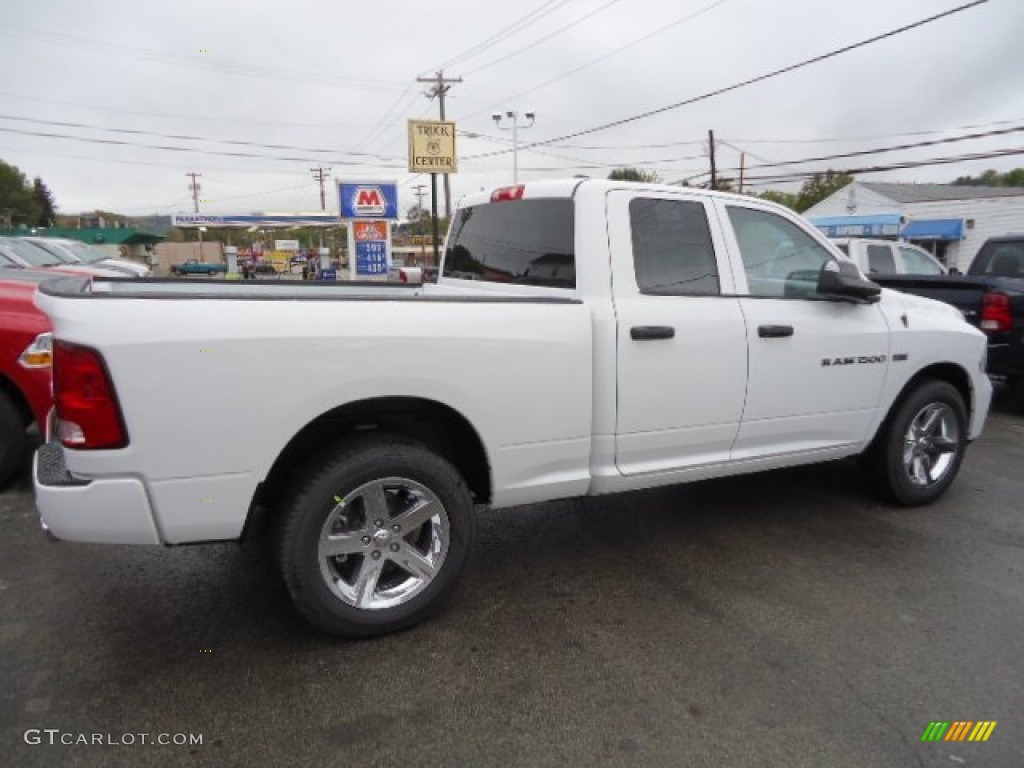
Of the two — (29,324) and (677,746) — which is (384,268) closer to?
(29,324)

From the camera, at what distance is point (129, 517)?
239cm

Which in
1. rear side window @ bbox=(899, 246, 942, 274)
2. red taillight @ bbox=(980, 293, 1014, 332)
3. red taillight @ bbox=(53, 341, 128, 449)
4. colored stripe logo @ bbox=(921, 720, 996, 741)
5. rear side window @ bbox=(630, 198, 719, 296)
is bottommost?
colored stripe logo @ bbox=(921, 720, 996, 741)

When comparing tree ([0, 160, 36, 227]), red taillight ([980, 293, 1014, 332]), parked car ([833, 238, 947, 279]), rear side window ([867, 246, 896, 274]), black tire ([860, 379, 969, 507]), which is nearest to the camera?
black tire ([860, 379, 969, 507])

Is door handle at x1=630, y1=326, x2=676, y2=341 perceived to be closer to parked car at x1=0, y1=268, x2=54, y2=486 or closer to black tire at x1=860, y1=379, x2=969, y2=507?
black tire at x1=860, y1=379, x2=969, y2=507

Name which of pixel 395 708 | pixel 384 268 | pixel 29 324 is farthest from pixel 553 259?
pixel 384 268

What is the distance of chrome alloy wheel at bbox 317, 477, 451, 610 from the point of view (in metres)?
2.73

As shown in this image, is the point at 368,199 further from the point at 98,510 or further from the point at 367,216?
the point at 98,510

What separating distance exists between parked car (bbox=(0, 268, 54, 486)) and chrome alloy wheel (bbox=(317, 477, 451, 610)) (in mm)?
2793

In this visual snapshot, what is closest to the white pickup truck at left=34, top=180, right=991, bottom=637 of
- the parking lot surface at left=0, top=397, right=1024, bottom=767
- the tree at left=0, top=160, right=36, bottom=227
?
the parking lot surface at left=0, top=397, right=1024, bottom=767

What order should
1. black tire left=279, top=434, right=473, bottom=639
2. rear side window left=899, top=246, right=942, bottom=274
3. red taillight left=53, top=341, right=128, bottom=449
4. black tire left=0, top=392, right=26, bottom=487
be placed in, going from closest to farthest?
red taillight left=53, top=341, right=128, bottom=449
black tire left=279, top=434, right=473, bottom=639
black tire left=0, top=392, right=26, bottom=487
rear side window left=899, top=246, right=942, bottom=274

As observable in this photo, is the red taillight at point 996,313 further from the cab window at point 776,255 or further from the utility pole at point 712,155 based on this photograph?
the utility pole at point 712,155

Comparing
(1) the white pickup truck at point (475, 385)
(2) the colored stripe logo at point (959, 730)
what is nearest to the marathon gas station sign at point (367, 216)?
(1) the white pickup truck at point (475, 385)

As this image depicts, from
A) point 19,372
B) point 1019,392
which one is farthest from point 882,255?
point 19,372

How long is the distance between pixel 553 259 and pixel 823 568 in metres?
2.14
